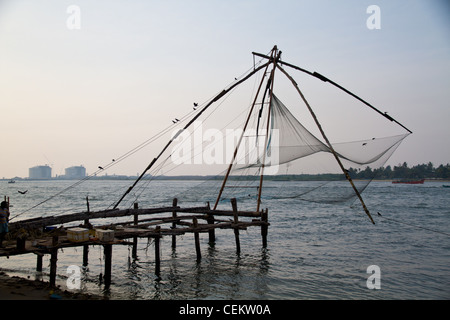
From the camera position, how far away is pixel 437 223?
26.7 m

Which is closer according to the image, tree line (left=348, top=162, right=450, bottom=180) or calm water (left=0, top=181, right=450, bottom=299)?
calm water (left=0, top=181, right=450, bottom=299)

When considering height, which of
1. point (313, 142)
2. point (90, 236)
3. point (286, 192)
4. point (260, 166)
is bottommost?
point (90, 236)

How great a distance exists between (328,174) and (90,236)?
8.12 meters

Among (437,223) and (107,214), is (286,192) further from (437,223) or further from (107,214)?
(437,223)

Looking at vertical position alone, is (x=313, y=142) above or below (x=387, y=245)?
above

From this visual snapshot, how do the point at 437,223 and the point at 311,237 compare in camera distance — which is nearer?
the point at 311,237

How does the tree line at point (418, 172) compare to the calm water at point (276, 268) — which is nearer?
the calm water at point (276, 268)

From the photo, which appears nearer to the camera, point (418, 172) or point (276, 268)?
point (276, 268)
